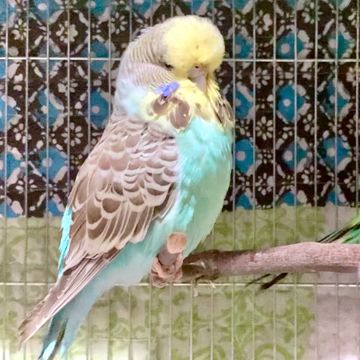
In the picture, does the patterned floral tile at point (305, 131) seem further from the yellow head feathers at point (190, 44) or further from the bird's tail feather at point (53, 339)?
the bird's tail feather at point (53, 339)

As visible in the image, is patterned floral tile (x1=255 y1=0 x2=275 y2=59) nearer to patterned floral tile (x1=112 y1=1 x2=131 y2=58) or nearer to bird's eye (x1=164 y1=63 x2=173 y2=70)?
patterned floral tile (x1=112 y1=1 x2=131 y2=58)

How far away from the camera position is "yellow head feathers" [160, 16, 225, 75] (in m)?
1.08

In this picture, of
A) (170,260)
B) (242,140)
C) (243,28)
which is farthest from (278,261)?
(243,28)

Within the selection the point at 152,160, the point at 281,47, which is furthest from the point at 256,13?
the point at 152,160

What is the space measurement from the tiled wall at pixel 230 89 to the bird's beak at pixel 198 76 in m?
0.38

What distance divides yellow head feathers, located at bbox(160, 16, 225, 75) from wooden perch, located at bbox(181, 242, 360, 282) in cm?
29

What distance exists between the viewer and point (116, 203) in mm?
1084

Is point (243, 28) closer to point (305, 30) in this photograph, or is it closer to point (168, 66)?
point (305, 30)

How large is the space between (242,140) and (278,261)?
0.47 metres

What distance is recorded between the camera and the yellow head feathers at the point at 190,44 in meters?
1.08

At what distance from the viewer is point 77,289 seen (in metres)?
1.07

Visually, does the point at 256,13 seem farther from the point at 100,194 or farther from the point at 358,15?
the point at 100,194

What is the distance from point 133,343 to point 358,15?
0.80 meters

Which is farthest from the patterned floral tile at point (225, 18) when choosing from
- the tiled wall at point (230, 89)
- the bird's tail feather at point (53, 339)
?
the bird's tail feather at point (53, 339)
